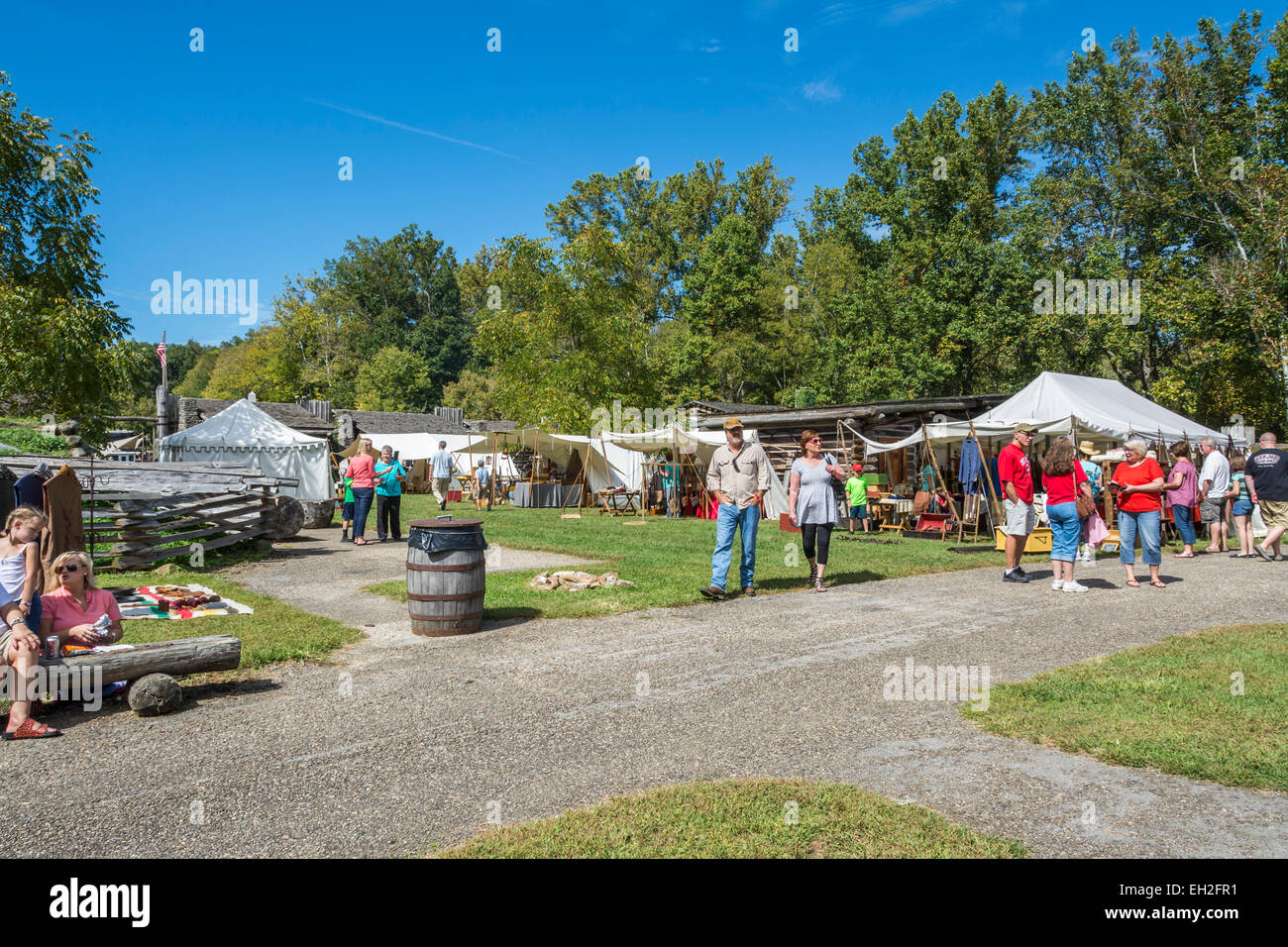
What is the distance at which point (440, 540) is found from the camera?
755 cm

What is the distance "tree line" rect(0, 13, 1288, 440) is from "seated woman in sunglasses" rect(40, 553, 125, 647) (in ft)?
92.9

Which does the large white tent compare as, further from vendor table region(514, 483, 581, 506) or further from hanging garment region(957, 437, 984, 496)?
hanging garment region(957, 437, 984, 496)

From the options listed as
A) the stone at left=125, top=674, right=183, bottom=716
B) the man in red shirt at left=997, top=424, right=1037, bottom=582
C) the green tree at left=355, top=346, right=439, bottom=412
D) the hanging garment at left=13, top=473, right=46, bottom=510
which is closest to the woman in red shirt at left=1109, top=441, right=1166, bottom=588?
the man in red shirt at left=997, top=424, right=1037, bottom=582

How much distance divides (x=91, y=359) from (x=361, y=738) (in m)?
17.6

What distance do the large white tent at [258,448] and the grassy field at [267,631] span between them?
1678cm

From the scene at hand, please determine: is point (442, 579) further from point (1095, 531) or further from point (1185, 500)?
point (1185, 500)

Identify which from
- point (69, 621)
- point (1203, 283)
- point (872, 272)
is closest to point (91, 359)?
point (69, 621)

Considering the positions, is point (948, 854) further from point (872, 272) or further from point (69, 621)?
point (872, 272)

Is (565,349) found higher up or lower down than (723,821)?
higher up

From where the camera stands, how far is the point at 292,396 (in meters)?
66.1

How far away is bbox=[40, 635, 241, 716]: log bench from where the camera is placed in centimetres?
525

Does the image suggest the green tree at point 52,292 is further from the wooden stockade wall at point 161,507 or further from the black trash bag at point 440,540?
the black trash bag at point 440,540

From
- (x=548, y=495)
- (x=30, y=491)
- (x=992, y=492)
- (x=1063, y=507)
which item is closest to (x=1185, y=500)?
(x=992, y=492)

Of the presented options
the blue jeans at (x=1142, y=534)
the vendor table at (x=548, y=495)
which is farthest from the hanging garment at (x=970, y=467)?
the vendor table at (x=548, y=495)
